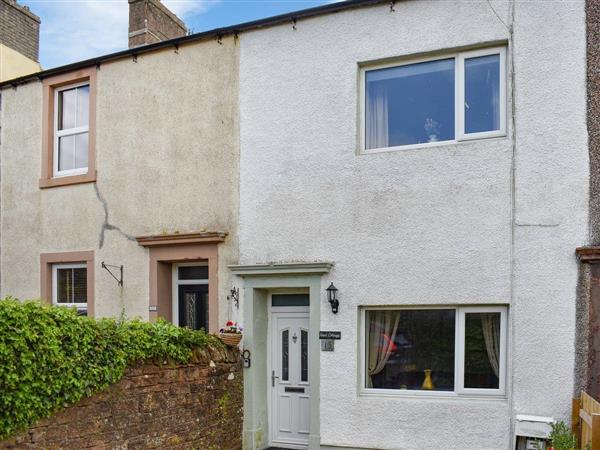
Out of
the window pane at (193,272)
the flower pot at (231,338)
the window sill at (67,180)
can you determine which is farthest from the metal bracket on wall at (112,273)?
the flower pot at (231,338)

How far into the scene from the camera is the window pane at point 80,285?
11.9 metres

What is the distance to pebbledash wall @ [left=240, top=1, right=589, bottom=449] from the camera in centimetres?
845

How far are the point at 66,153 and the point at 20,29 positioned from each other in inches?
191

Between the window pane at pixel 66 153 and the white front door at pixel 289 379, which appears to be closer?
the white front door at pixel 289 379

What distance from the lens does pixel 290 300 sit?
412 inches

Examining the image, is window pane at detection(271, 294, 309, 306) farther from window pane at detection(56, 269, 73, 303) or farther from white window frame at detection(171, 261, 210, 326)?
window pane at detection(56, 269, 73, 303)

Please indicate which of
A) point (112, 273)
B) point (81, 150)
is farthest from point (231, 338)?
point (81, 150)

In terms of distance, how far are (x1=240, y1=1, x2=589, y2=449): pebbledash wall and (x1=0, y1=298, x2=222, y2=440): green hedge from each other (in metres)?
3.00

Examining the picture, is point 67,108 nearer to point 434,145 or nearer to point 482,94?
point 434,145

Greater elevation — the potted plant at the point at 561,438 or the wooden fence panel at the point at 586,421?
the wooden fence panel at the point at 586,421

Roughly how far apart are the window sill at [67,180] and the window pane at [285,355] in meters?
4.43

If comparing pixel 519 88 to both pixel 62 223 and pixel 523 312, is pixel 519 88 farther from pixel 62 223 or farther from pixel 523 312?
pixel 62 223

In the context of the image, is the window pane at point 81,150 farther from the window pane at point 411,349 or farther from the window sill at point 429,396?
the window sill at point 429,396

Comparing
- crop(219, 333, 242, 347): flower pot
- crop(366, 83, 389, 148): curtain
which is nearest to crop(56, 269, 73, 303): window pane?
crop(219, 333, 242, 347): flower pot
